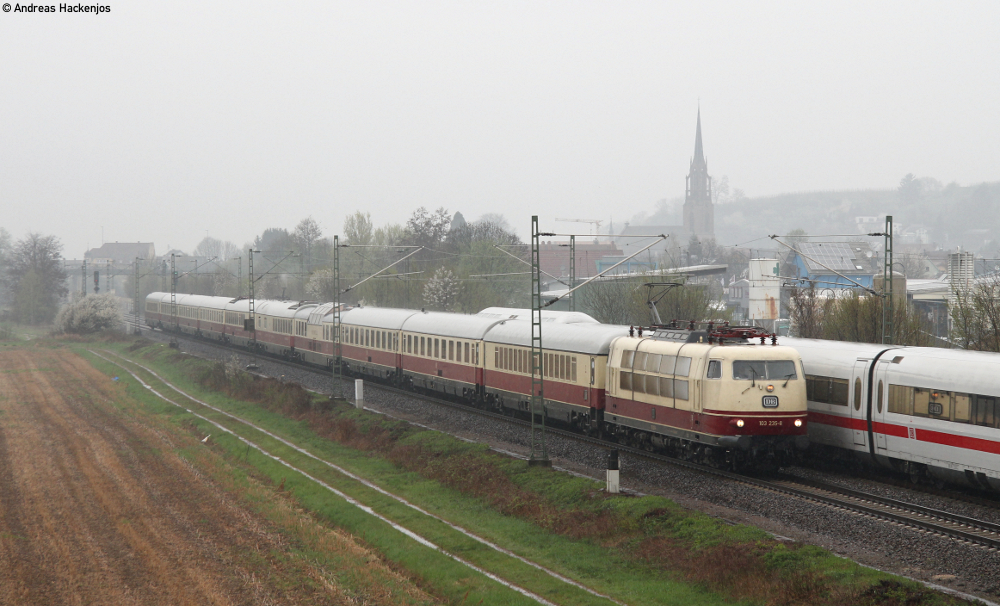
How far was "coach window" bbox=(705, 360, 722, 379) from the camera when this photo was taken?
846 inches

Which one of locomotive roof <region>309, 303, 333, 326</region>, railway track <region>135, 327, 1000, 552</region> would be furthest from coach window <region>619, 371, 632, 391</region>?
locomotive roof <region>309, 303, 333, 326</region>

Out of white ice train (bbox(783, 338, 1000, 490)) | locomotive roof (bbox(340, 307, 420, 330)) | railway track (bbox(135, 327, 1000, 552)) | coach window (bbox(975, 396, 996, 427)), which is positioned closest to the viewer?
railway track (bbox(135, 327, 1000, 552))

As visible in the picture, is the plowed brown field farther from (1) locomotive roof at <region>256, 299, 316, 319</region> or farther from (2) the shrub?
(2) the shrub

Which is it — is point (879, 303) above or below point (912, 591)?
above

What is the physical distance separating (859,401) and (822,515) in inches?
187

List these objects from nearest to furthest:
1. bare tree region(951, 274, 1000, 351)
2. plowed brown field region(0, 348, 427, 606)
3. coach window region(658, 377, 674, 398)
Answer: plowed brown field region(0, 348, 427, 606), coach window region(658, 377, 674, 398), bare tree region(951, 274, 1000, 351)

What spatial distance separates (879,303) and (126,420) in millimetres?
32786

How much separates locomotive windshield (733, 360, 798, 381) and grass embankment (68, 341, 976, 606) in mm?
4292

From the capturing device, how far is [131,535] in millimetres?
19469

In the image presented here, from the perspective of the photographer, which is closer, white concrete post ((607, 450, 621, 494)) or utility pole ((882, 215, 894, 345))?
white concrete post ((607, 450, 621, 494))

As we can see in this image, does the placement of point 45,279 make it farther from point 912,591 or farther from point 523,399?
point 912,591

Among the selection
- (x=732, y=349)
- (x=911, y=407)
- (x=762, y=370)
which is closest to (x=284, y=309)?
(x=732, y=349)

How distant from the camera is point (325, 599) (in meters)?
15.1

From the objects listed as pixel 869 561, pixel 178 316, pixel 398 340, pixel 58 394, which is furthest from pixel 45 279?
pixel 869 561
